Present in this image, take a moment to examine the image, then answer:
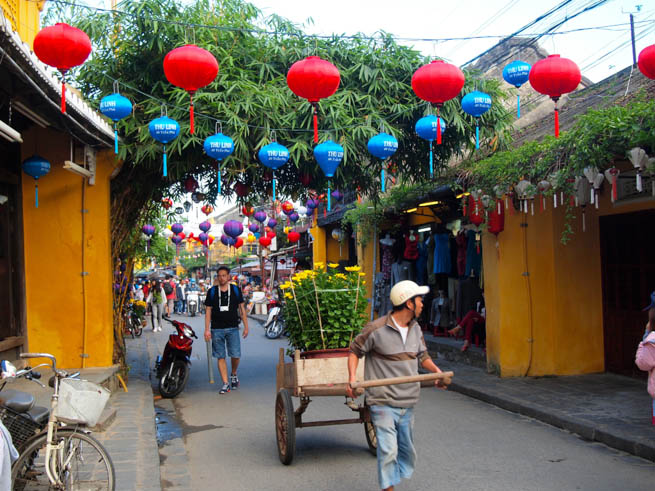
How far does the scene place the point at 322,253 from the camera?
968 inches

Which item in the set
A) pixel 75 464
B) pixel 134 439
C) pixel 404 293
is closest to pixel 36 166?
pixel 134 439

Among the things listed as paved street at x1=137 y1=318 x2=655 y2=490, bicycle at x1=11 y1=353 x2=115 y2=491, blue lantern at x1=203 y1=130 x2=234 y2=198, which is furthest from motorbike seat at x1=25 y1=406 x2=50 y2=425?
blue lantern at x1=203 y1=130 x2=234 y2=198

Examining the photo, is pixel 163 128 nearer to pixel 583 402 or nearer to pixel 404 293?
pixel 404 293

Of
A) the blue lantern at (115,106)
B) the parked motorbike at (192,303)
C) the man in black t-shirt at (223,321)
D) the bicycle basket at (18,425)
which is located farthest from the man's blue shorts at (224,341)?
the parked motorbike at (192,303)

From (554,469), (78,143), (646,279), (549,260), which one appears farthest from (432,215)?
(554,469)

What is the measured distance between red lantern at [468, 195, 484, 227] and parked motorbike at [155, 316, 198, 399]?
5.17m

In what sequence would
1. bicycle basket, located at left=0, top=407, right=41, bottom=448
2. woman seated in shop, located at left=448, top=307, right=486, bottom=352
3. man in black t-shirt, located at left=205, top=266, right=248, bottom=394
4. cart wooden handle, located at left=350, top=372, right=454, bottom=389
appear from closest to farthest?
cart wooden handle, located at left=350, top=372, right=454, bottom=389, bicycle basket, located at left=0, top=407, right=41, bottom=448, man in black t-shirt, located at left=205, top=266, right=248, bottom=394, woman seated in shop, located at left=448, top=307, right=486, bottom=352

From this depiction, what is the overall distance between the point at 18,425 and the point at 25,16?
7.53 m

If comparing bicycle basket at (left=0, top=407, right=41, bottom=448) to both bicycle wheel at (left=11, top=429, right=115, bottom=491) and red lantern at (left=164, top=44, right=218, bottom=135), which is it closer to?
bicycle wheel at (left=11, top=429, right=115, bottom=491)

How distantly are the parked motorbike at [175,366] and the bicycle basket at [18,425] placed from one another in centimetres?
528

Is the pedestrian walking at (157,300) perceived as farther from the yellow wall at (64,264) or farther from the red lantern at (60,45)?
the red lantern at (60,45)

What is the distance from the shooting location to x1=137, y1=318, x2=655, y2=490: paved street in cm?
564

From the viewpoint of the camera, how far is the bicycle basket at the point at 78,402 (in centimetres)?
449

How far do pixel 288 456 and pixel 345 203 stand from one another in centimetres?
1699
